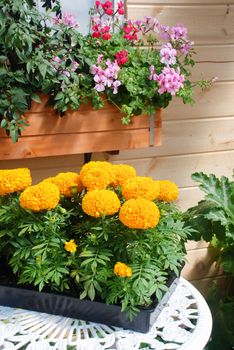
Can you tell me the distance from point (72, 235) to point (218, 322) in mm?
942

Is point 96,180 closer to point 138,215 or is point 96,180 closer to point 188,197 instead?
point 138,215

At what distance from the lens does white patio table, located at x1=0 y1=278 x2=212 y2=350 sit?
836 mm

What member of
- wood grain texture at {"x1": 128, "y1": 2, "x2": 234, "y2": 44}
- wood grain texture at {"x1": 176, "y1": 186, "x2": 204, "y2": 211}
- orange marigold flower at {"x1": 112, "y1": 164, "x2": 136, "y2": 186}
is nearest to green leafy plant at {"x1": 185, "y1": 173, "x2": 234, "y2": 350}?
wood grain texture at {"x1": 176, "y1": 186, "x2": 204, "y2": 211}

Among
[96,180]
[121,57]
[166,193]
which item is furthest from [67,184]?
[121,57]

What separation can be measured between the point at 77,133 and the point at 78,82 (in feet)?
0.46

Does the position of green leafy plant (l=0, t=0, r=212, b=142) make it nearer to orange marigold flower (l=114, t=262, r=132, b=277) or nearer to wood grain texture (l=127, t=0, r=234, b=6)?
wood grain texture (l=127, t=0, r=234, b=6)

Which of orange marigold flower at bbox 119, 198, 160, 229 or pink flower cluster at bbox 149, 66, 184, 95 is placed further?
pink flower cluster at bbox 149, 66, 184, 95

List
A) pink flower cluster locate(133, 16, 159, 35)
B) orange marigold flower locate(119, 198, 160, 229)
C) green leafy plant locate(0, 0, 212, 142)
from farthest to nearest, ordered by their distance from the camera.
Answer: pink flower cluster locate(133, 16, 159, 35) → green leafy plant locate(0, 0, 212, 142) → orange marigold flower locate(119, 198, 160, 229)

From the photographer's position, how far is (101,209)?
83 centimetres

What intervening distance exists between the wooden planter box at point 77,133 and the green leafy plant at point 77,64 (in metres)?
0.03

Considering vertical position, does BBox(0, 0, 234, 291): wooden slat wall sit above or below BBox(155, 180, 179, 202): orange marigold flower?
above

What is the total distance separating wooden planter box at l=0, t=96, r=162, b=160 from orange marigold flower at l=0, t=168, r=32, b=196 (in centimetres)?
33

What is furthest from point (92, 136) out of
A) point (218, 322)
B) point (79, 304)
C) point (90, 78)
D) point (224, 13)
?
point (218, 322)

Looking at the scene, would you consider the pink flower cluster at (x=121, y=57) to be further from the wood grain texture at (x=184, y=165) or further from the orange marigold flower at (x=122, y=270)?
the orange marigold flower at (x=122, y=270)
